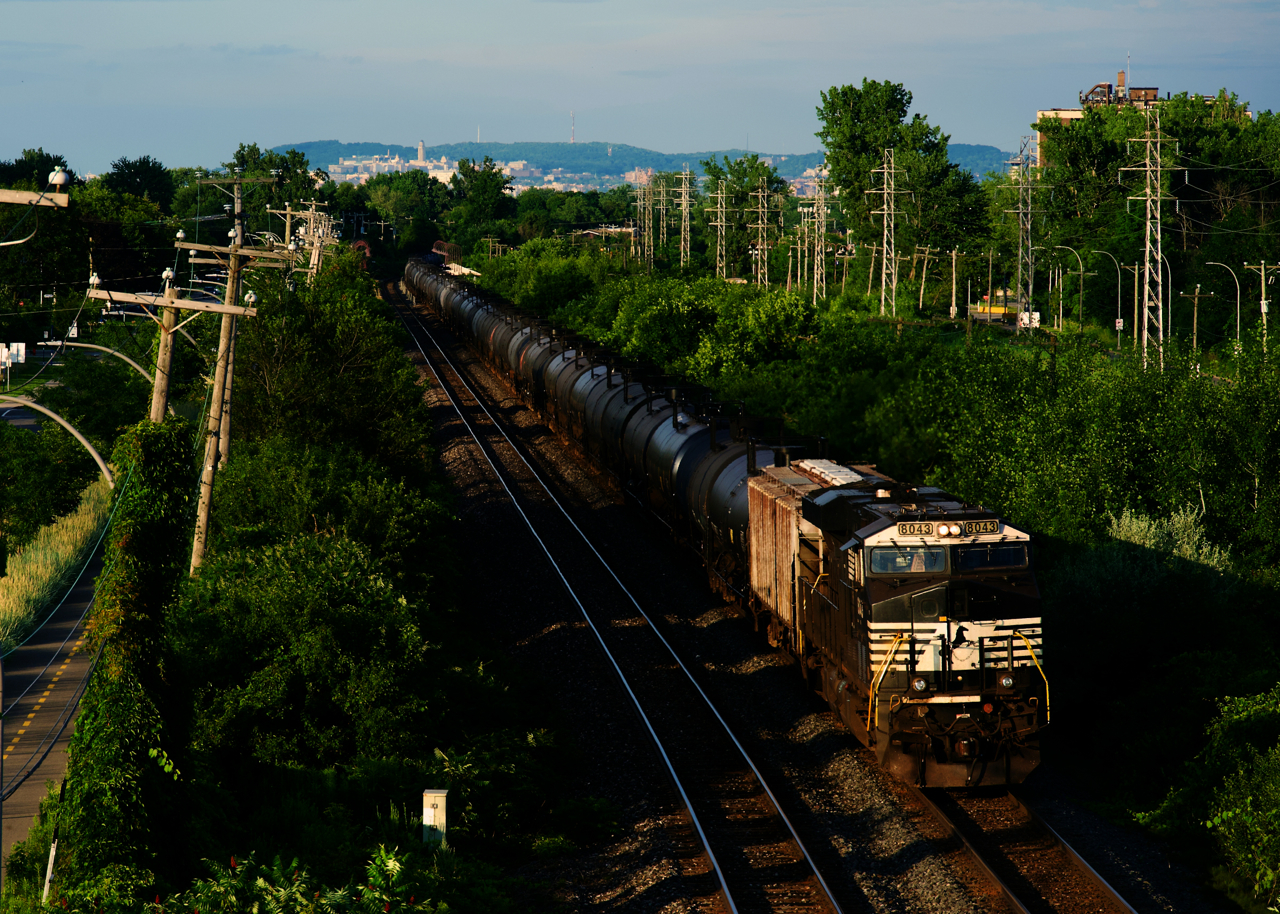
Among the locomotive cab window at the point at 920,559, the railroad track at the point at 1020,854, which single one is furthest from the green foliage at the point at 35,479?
the railroad track at the point at 1020,854

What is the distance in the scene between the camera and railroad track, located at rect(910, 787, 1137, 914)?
46.4 feet

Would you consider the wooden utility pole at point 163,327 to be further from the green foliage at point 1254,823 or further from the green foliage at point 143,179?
the green foliage at point 143,179

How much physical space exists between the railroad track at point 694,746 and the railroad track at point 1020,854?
2279 millimetres

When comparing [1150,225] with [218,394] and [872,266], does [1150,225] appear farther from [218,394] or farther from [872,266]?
[872,266]

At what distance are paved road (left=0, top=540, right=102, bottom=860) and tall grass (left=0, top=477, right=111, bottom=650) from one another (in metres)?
0.46

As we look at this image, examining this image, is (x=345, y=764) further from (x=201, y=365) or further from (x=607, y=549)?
(x=201, y=365)

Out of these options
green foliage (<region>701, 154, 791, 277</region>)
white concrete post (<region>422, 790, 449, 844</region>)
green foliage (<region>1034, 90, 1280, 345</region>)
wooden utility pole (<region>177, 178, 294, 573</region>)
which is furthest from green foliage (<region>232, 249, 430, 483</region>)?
green foliage (<region>701, 154, 791, 277</region>)

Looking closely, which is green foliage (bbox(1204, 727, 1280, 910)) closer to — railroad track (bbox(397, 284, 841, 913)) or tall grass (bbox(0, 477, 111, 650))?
railroad track (bbox(397, 284, 841, 913))

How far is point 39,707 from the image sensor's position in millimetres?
23219

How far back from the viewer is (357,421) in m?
35.1

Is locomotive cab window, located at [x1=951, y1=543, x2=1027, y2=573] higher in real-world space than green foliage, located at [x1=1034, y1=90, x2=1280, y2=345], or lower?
lower

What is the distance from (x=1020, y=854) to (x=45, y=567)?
93.1 ft

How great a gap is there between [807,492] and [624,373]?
65.1 feet

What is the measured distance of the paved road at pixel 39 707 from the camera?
18422mm
